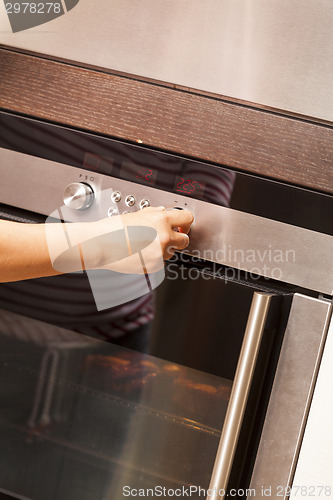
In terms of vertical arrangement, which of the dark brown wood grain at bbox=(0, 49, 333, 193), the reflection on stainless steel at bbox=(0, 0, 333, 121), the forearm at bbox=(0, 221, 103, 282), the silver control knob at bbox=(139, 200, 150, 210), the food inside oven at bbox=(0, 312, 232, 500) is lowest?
the food inside oven at bbox=(0, 312, 232, 500)

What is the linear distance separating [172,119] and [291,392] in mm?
392

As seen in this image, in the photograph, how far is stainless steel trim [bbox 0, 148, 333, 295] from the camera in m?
0.69

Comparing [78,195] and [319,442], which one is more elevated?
[78,195]

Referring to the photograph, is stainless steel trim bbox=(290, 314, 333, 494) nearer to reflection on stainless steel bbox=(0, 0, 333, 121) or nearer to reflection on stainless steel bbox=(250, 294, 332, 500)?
reflection on stainless steel bbox=(250, 294, 332, 500)

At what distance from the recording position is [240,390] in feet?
2.12

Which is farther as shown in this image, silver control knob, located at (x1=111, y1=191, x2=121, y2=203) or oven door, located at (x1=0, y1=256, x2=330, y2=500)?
silver control knob, located at (x1=111, y1=191, x2=121, y2=203)

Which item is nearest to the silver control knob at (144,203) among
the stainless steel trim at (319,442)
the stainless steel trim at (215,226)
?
the stainless steel trim at (215,226)

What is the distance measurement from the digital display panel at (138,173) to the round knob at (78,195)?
6cm

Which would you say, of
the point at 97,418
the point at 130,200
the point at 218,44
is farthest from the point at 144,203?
the point at 97,418

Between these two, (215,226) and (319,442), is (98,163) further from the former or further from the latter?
(319,442)

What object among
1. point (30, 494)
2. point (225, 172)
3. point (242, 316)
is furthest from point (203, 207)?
point (30, 494)

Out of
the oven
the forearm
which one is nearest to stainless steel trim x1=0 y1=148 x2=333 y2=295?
the oven

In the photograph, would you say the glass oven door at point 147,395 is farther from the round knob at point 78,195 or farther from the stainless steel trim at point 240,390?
the round knob at point 78,195

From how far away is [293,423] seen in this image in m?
0.67
